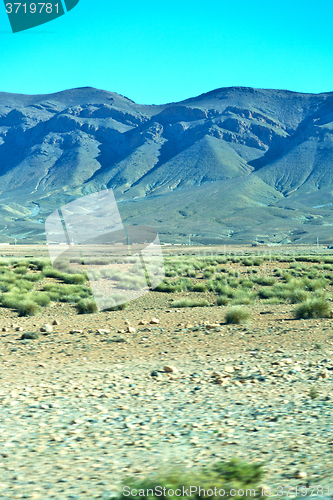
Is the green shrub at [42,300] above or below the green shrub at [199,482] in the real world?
below

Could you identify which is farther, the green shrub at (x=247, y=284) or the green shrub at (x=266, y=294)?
the green shrub at (x=247, y=284)

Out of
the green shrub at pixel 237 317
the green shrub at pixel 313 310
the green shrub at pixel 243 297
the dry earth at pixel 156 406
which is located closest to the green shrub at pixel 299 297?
the green shrub at pixel 243 297

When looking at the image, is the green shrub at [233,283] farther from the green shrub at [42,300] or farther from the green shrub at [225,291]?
the green shrub at [42,300]

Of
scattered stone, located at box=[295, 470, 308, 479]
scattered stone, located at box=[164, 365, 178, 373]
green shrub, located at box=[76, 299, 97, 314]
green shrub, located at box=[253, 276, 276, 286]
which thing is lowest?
green shrub, located at box=[253, 276, 276, 286]

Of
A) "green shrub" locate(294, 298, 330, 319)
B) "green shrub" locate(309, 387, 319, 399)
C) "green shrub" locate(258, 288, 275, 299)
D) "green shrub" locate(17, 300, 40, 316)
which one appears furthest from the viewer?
"green shrub" locate(258, 288, 275, 299)

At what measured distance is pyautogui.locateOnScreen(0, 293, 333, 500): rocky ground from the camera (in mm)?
4340

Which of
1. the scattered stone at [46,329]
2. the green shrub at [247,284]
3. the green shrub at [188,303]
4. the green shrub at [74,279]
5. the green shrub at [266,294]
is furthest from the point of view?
the green shrub at [74,279]

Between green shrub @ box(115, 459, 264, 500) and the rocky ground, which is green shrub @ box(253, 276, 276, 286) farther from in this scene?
green shrub @ box(115, 459, 264, 500)

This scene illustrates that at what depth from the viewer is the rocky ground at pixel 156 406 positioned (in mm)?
4340

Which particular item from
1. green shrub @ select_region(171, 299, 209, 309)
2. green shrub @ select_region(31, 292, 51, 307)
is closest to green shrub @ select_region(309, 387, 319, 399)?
green shrub @ select_region(171, 299, 209, 309)

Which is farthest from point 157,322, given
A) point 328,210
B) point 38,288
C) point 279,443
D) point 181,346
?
point 328,210

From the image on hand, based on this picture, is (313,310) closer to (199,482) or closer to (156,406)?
(156,406)

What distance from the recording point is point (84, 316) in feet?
51.4

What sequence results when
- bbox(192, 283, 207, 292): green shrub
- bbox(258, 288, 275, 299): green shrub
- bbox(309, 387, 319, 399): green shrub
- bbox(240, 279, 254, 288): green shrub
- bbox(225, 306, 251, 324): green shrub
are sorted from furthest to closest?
bbox(240, 279, 254, 288): green shrub < bbox(192, 283, 207, 292): green shrub < bbox(258, 288, 275, 299): green shrub < bbox(225, 306, 251, 324): green shrub < bbox(309, 387, 319, 399): green shrub
